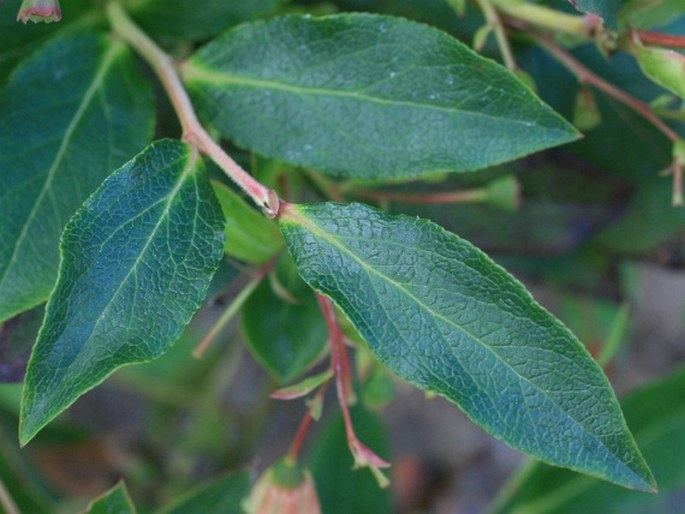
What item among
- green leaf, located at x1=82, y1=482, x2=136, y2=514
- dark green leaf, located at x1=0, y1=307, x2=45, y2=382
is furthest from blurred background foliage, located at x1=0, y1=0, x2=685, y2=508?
green leaf, located at x1=82, y1=482, x2=136, y2=514

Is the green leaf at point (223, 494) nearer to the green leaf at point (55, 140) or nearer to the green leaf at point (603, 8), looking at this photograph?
the green leaf at point (55, 140)

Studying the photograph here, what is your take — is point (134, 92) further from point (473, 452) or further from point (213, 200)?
point (473, 452)

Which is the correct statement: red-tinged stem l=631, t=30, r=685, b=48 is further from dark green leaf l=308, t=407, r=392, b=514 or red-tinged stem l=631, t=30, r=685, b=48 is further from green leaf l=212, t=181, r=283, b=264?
dark green leaf l=308, t=407, r=392, b=514

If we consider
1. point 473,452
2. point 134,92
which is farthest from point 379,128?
point 473,452

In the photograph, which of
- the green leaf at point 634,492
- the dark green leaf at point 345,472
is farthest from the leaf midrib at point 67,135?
the green leaf at point 634,492

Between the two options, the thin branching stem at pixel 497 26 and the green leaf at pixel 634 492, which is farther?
the green leaf at pixel 634 492

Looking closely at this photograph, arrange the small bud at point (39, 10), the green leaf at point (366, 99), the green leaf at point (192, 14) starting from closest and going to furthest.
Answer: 1. the small bud at point (39, 10)
2. the green leaf at point (366, 99)
3. the green leaf at point (192, 14)

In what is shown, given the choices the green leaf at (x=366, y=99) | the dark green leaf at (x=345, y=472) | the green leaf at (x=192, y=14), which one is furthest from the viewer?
the dark green leaf at (x=345, y=472)
